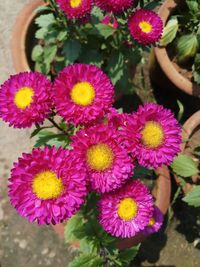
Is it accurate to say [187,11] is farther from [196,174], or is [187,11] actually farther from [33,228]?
[33,228]

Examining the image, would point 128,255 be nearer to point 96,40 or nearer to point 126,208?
point 126,208

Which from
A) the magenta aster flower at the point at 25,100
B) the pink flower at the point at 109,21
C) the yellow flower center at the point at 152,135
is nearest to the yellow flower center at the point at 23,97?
the magenta aster flower at the point at 25,100

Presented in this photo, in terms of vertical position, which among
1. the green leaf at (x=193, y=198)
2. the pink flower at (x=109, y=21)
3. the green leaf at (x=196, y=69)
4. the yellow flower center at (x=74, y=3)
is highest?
the yellow flower center at (x=74, y=3)

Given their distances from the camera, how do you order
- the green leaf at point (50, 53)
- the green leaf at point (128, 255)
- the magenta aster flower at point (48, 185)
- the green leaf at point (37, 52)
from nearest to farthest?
the magenta aster flower at point (48, 185) < the green leaf at point (128, 255) < the green leaf at point (50, 53) < the green leaf at point (37, 52)

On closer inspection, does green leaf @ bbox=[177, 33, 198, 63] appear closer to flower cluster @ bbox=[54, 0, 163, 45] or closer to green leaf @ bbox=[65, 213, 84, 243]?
flower cluster @ bbox=[54, 0, 163, 45]

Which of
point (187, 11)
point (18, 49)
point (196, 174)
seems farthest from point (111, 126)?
point (187, 11)

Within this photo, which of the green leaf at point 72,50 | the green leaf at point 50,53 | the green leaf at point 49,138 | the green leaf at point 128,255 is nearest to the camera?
the green leaf at point 49,138

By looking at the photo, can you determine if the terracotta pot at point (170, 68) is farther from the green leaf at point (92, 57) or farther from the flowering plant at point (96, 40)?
the green leaf at point (92, 57)

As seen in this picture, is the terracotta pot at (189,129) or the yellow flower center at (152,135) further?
the terracotta pot at (189,129)
